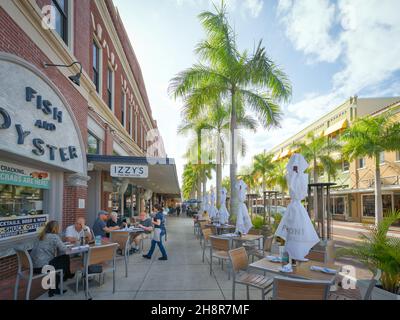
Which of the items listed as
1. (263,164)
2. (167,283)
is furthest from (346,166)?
(167,283)

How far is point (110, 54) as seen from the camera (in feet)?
43.1

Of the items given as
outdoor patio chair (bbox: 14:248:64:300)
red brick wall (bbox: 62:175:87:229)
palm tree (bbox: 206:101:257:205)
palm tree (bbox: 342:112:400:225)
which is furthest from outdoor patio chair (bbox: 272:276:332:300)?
palm tree (bbox: 342:112:400:225)

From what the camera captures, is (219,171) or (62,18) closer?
(62,18)

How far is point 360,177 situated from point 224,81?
949 inches

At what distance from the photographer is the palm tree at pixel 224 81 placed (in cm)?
1278

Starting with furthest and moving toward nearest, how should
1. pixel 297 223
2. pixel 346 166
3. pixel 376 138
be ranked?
pixel 346 166 → pixel 376 138 → pixel 297 223

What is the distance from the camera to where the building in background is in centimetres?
547

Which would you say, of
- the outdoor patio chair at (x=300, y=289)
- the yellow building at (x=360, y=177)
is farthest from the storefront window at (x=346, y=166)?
the outdoor patio chair at (x=300, y=289)

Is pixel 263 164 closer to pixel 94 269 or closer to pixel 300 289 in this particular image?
pixel 94 269

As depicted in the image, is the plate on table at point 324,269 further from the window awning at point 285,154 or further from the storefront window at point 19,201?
the window awning at point 285,154

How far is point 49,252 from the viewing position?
5379 mm

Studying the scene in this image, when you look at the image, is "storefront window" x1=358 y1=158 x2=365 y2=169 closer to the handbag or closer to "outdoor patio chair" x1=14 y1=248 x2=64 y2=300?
the handbag

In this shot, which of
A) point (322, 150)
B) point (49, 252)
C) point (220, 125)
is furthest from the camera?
point (322, 150)
